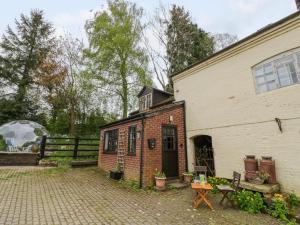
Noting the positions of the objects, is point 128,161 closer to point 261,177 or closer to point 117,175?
point 117,175

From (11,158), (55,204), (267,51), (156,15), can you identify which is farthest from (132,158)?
(156,15)

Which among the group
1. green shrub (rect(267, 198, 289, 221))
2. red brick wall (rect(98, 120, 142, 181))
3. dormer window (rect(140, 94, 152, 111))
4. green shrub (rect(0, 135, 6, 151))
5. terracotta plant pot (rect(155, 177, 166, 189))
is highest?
dormer window (rect(140, 94, 152, 111))

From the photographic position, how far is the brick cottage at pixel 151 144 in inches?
309

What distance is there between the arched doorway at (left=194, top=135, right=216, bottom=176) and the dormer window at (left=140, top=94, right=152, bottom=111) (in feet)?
14.2

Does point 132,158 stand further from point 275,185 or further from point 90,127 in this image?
point 90,127

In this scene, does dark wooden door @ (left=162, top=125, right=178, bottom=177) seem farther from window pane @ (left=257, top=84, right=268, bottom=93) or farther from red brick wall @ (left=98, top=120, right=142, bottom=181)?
window pane @ (left=257, top=84, right=268, bottom=93)

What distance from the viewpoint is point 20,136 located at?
13906 mm

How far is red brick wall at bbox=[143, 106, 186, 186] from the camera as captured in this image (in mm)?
7730

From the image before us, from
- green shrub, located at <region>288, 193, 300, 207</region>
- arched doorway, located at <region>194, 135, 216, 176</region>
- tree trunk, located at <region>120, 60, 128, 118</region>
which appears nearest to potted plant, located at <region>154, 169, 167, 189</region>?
arched doorway, located at <region>194, 135, 216, 176</region>

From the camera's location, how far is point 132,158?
8.41m

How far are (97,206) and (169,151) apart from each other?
13.6 ft

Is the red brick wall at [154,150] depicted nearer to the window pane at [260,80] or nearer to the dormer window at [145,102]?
the dormer window at [145,102]

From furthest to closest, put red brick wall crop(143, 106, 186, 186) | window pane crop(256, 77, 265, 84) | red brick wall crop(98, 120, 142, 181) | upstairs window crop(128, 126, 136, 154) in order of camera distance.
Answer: upstairs window crop(128, 126, 136, 154)
red brick wall crop(98, 120, 142, 181)
red brick wall crop(143, 106, 186, 186)
window pane crop(256, 77, 265, 84)

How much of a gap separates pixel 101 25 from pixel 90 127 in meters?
10.1
